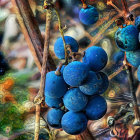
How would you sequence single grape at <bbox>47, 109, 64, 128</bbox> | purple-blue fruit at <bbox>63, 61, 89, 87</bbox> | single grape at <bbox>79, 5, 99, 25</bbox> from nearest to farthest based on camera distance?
purple-blue fruit at <bbox>63, 61, 89, 87</bbox>, single grape at <bbox>47, 109, 64, 128</bbox>, single grape at <bbox>79, 5, 99, 25</bbox>

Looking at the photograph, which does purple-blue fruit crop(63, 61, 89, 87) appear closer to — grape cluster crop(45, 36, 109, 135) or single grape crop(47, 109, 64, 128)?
grape cluster crop(45, 36, 109, 135)

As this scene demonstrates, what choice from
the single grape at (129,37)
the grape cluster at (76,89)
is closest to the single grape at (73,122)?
the grape cluster at (76,89)

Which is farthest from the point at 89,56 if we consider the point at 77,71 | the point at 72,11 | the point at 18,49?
the point at 18,49

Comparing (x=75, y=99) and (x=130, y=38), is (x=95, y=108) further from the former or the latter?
(x=130, y=38)

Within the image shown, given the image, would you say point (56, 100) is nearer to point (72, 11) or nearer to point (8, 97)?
point (8, 97)

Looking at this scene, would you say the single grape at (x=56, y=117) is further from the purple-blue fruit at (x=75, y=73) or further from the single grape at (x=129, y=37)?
the single grape at (x=129, y=37)

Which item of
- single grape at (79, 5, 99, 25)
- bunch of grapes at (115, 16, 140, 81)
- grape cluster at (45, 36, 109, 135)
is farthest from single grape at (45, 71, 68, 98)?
single grape at (79, 5, 99, 25)

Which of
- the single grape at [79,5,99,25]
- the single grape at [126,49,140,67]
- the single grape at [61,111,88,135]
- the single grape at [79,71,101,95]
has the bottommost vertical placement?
the single grape at [61,111,88,135]
